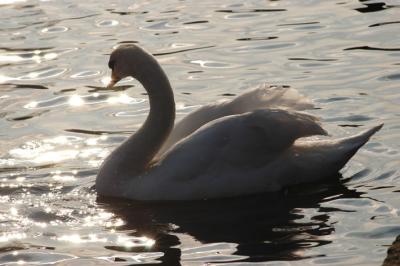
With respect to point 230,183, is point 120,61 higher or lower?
higher

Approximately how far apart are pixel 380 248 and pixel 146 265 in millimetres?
1665

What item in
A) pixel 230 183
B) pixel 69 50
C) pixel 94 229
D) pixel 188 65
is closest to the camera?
pixel 94 229

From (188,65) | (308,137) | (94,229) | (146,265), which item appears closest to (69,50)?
(188,65)

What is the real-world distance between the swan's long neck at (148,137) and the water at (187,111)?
0.28 m

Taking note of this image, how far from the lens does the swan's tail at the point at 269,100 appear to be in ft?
35.9

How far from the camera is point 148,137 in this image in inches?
436

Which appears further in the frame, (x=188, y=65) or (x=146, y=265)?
(x=188, y=65)

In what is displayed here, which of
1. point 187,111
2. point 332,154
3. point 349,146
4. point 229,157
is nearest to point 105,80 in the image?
point 187,111

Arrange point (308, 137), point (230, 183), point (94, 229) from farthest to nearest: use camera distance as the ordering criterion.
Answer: point (308, 137)
point (230, 183)
point (94, 229)

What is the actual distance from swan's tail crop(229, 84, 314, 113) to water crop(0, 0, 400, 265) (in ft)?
2.54

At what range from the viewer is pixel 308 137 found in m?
11.5

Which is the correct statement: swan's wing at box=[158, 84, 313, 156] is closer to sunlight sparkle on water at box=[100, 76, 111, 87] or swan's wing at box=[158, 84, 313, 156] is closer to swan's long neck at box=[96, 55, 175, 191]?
swan's long neck at box=[96, 55, 175, 191]

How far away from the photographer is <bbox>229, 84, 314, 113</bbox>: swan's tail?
10945 mm

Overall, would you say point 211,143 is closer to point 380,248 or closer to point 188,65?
point 380,248
